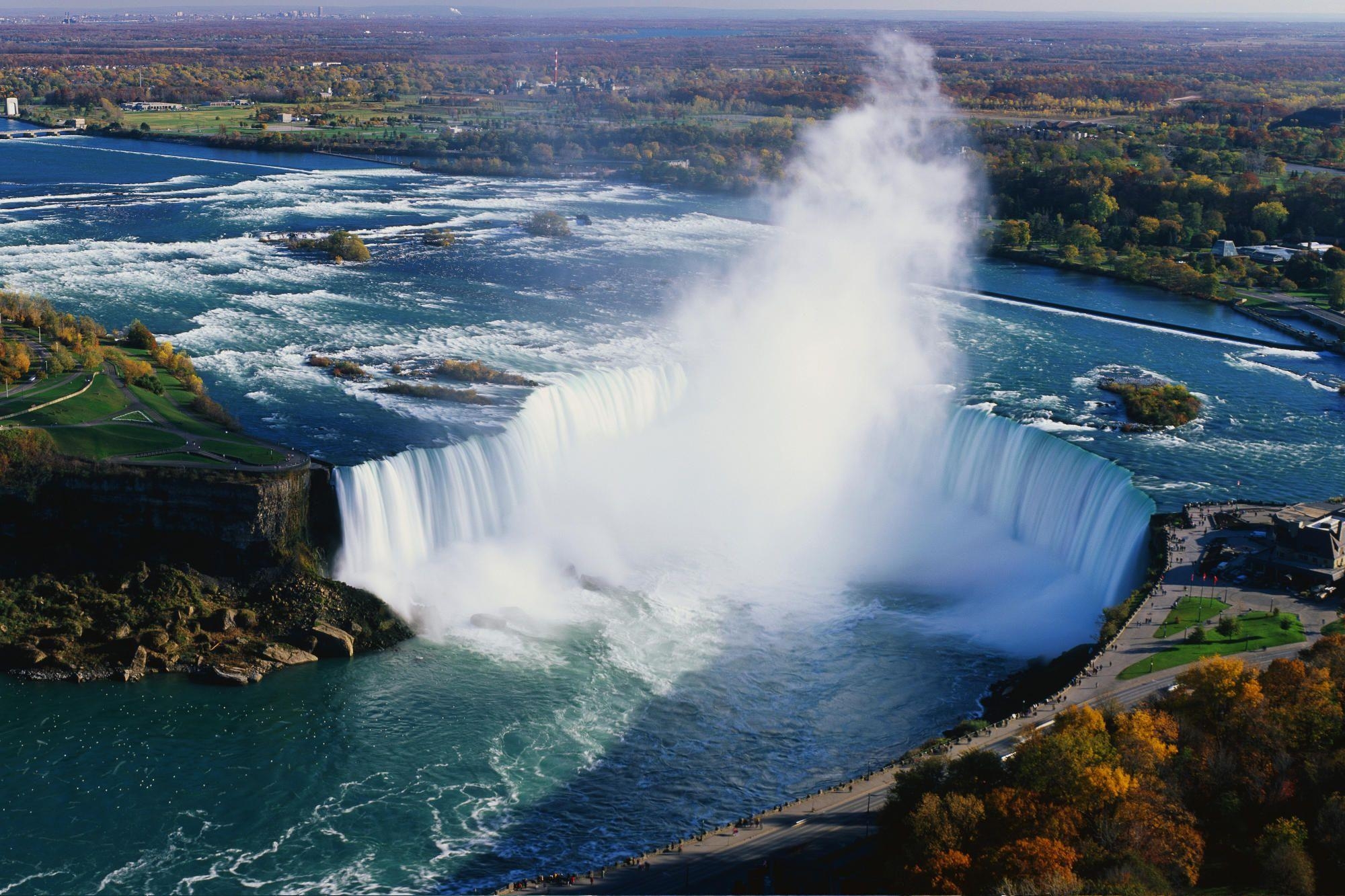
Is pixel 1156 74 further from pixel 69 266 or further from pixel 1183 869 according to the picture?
pixel 1183 869

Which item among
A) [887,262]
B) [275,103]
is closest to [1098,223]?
[887,262]

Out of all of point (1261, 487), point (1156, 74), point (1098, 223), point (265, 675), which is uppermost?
point (1156, 74)

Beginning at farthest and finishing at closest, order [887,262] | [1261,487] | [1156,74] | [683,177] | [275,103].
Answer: [1156,74]
[275,103]
[683,177]
[887,262]
[1261,487]

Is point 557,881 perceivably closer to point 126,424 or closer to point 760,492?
point 126,424

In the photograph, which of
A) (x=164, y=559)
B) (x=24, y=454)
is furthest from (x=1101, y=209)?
(x=24, y=454)

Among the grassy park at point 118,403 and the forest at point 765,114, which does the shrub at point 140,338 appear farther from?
the forest at point 765,114

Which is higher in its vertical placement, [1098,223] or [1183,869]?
[1098,223]

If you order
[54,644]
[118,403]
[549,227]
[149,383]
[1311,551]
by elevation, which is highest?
[549,227]
